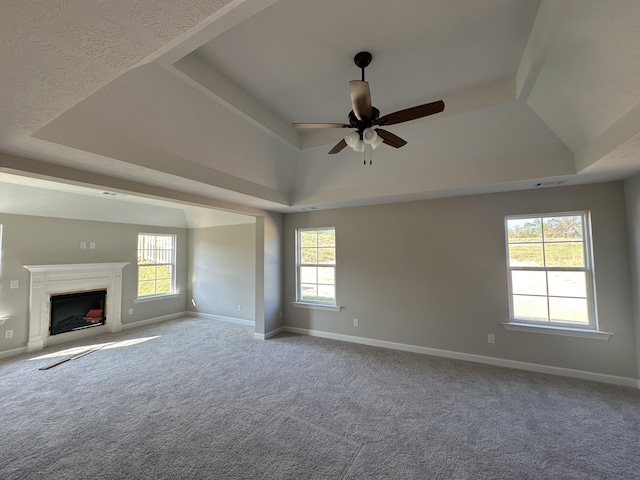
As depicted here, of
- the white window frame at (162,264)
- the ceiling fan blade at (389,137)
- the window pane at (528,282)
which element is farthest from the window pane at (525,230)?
the white window frame at (162,264)

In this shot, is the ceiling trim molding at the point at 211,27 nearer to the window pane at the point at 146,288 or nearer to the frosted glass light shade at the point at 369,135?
the frosted glass light shade at the point at 369,135

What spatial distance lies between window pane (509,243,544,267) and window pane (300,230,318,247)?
316 centimetres

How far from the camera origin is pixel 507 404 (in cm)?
277

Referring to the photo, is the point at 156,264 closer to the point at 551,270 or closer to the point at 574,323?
the point at 551,270

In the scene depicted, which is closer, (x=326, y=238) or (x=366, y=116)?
(x=366, y=116)

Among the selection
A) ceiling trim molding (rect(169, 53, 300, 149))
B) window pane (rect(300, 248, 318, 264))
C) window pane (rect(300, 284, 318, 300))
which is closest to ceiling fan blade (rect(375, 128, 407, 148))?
ceiling trim molding (rect(169, 53, 300, 149))

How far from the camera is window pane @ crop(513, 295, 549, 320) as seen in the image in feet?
11.8

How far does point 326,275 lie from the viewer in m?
5.09

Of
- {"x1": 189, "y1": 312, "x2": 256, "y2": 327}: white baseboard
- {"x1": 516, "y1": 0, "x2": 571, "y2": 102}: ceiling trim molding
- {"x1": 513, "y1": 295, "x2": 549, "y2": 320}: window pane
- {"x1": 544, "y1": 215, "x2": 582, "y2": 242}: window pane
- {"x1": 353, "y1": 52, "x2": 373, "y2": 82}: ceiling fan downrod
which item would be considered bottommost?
{"x1": 189, "y1": 312, "x2": 256, "y2": 327}: white baseboard

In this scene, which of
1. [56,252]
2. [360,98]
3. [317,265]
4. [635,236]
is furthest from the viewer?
[317,265]

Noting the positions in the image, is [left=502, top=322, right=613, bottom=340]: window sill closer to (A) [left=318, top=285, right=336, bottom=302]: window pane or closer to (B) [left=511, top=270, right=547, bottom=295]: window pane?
(B) [left=511, top=270, right=547, bottom=295]: window pane

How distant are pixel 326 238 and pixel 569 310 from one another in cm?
366

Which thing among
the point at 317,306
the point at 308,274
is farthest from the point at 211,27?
the point at 317,306

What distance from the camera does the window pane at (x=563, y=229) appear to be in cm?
345
